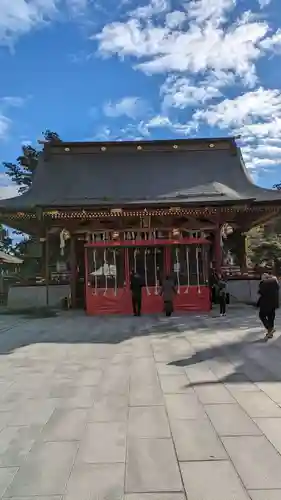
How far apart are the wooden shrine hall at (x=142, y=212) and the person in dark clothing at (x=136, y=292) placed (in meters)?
0.59

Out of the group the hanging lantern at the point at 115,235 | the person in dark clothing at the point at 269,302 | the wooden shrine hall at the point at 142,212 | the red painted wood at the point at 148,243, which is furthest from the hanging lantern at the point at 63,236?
the person in dark clothing at the point at 269,302

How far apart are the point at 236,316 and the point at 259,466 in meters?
10.3

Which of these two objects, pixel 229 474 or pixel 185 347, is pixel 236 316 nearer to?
pixel 185 347

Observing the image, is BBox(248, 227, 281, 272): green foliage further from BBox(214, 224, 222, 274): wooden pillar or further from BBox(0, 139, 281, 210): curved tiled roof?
BBox(214, 224, 222, 274): wooden pillar

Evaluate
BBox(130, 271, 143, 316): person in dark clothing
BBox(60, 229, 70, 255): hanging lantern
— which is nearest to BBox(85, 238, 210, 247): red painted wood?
BBox(130, 271, 143, 316): person in dark clothing

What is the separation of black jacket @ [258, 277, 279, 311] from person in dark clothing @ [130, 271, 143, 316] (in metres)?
5.56

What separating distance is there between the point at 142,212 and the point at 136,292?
302cm

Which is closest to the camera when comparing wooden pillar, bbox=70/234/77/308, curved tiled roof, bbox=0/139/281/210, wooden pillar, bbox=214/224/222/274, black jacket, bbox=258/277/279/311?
black jacket, bbox=258/277/279/311

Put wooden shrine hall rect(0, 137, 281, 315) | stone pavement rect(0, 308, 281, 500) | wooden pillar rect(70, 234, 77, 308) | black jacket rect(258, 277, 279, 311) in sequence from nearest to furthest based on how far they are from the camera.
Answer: stone pavement rect(0, 308, 281, 500), black jacket rect(258, 277, 279, 311), wooden shrine hall rect(0, 137, 281, 315), wooden pillar rect(70, 234, 77, 308)

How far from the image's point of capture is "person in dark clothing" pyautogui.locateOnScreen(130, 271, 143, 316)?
14766 mm

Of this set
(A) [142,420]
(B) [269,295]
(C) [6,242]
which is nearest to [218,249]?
(B) [269,295]

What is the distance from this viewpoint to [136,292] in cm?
1476

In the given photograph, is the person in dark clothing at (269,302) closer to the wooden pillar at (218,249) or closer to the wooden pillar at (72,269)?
the wooden pillar at (218,249)

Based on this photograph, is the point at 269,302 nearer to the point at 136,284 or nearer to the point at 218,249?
the point at 136,284
